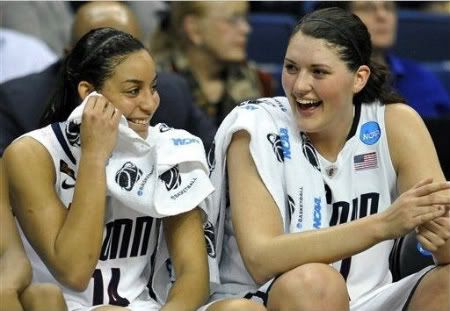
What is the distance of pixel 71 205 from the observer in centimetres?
319

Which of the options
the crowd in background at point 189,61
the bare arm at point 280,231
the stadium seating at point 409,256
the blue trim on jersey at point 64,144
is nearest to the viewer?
the bare arm at point 280,231

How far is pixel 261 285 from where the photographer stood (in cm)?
328

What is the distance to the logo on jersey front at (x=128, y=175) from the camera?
129 inches

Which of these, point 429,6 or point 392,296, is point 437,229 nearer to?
point 392,296

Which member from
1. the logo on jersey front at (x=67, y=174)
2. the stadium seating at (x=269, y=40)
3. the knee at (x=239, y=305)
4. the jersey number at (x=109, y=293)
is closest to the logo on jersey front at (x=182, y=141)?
the logo on jersey front at (x=67, y=174)

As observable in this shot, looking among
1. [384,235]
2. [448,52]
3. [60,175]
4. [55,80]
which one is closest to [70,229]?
[60,175]

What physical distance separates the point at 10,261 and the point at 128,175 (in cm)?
42

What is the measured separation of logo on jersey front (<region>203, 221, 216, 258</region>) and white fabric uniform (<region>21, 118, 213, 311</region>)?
127mm

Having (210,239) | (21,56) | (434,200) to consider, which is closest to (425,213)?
(434,200)

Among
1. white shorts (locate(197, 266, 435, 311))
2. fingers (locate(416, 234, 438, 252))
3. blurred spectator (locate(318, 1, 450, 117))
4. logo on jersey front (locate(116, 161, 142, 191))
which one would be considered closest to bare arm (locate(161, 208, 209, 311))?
white shorts (locate(197, 266, 435, 311))

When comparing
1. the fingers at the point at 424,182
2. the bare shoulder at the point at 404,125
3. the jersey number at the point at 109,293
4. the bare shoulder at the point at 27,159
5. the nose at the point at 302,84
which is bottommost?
the jersey number at the point at 109,293

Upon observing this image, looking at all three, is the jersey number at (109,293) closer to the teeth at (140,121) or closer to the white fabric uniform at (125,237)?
the white fabric uniform at (125,237)

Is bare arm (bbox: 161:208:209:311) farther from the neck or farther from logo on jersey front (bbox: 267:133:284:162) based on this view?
the neck

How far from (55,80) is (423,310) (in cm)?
183
